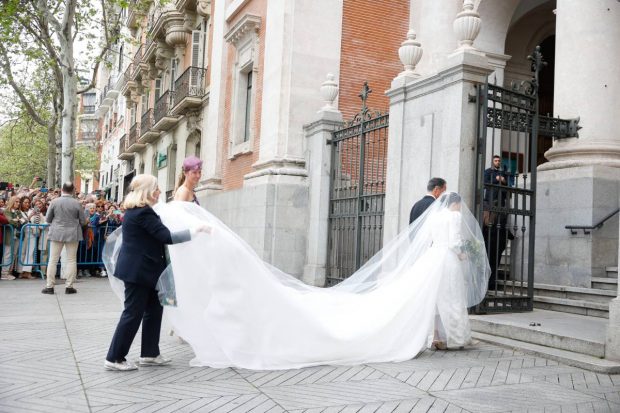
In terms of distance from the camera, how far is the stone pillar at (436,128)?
8.68m

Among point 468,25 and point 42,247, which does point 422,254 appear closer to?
point 468,25

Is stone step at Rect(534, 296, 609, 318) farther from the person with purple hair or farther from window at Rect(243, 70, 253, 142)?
window at Rect(243, 70, 253, 142)

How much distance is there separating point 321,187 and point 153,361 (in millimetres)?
7353

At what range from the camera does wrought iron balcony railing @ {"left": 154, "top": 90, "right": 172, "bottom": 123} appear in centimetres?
2706

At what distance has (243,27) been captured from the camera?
629 inches

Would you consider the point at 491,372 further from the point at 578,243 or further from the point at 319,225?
the point at 319,225

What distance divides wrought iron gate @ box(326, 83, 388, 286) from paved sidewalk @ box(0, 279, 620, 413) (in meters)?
4.55

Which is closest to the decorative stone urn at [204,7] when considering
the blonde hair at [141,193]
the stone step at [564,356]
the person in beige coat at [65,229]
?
the person in beige coat at [65,229]

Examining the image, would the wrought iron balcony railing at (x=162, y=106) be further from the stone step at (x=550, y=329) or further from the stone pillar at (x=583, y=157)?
the stone step at (x=550, y=329)

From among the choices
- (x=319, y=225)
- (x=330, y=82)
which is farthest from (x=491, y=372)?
(x=330, y=82)

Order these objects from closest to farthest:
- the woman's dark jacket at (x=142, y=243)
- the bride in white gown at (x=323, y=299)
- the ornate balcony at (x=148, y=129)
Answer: the woman's dark jacket at (x=142, y=243) → the bride in white gown at (x=323, y=299) → the ornate balcony at (x=148, y=129)

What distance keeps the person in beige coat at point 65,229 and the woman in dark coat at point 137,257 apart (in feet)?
21.6

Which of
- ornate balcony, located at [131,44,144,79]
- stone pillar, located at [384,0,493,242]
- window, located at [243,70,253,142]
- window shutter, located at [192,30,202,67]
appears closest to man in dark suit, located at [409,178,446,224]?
stone pillar, located at [384,0,493,242]

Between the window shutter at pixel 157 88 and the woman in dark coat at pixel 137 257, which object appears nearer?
the woman in dark coat at pixel 137 257
